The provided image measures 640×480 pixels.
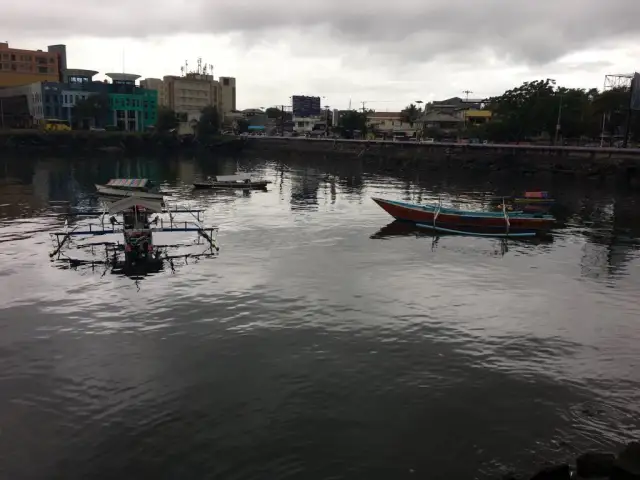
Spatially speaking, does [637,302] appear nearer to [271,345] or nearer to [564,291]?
[564,291]

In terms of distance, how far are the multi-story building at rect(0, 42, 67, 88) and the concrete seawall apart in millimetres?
76514

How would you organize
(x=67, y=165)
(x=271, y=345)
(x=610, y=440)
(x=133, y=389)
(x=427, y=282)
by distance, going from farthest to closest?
(x=67, y=165)
(x=427, y=282)
(x=271, y=345)
(x=133, y=389)
(x=610, y=440)

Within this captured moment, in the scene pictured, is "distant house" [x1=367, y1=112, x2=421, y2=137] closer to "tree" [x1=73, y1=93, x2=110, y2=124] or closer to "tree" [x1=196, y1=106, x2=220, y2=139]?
"tree" [x1=196, y1=106, x2=220, y2=139]

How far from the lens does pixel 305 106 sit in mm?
183875

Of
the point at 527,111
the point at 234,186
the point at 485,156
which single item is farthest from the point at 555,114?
the point at 234,186

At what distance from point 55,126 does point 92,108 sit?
35.5ft

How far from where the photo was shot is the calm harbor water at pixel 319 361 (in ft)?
47.0

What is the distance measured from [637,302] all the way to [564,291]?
3.54 metres

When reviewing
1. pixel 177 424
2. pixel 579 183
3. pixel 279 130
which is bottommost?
pixel 177 424

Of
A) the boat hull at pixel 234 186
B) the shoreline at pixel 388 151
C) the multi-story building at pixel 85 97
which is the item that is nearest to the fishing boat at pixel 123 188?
the boat hull at pixel 234 186

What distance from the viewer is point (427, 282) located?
29.9 metres

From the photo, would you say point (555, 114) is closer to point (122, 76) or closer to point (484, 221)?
point (484, 221)

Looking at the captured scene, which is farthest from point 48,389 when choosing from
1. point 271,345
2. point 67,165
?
point 67,165

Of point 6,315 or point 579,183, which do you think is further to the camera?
point 579,183
